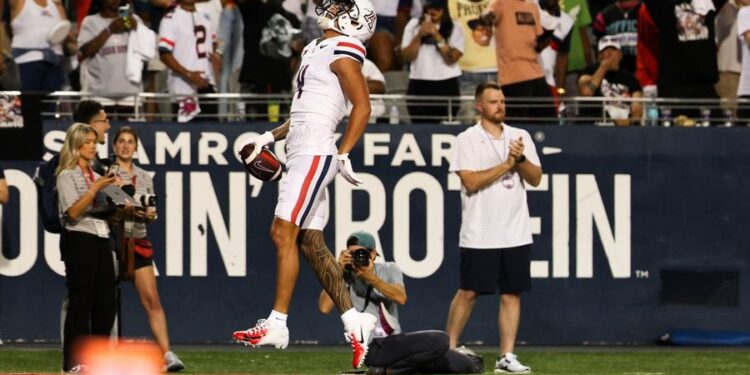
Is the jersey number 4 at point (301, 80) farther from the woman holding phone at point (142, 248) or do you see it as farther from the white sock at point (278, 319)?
the woman holding phone at point (142, 248)

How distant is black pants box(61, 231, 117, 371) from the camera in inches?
496

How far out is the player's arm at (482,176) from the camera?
13555mm

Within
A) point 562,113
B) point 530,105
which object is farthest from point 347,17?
point 562,113

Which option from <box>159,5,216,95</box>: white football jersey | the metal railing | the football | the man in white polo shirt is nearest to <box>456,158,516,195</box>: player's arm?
the man in white polo shirt

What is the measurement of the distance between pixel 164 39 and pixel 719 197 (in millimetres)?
5559

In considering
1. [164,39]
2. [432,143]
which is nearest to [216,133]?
[164,39]

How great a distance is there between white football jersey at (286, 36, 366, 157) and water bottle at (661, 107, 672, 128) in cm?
669

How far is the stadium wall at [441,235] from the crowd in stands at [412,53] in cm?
35

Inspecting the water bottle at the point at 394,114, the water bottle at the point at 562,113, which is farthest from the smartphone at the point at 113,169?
the water bottle at the point at 562,113

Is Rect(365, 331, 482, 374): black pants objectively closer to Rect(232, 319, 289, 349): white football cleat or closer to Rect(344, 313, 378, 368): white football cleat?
Rect(344, 313, 378, 368): white football cleat

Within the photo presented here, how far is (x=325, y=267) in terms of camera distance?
10.4m

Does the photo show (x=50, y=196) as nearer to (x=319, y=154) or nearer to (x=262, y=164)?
(x=262, y=164)

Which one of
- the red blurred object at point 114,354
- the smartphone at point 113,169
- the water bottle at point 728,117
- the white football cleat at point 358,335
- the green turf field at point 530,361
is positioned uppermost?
the water bottle at point 728,117

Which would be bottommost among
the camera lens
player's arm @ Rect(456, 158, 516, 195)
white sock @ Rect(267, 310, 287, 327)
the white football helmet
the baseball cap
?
white sock @ Rect(267, 310, 287, 327)
